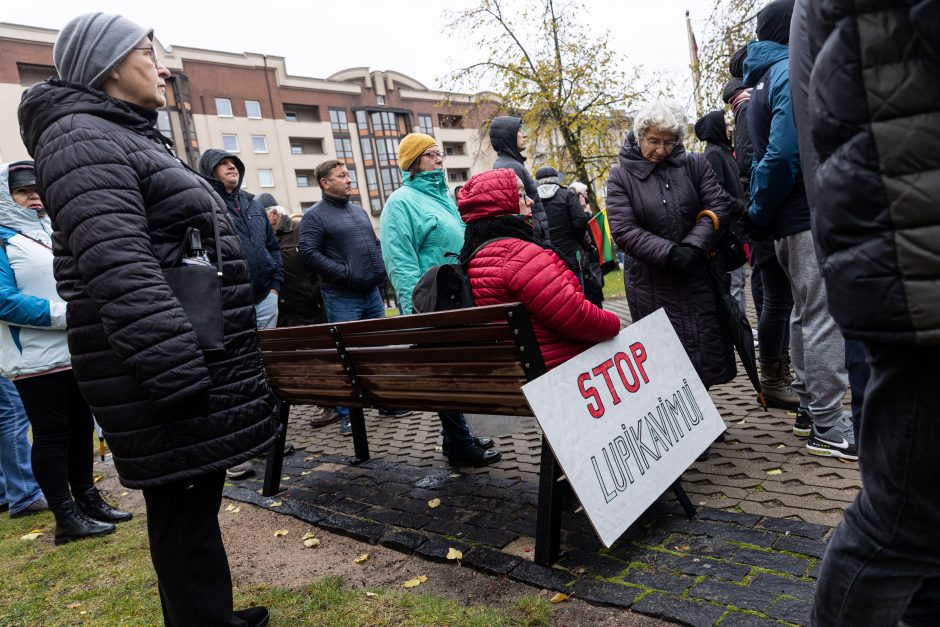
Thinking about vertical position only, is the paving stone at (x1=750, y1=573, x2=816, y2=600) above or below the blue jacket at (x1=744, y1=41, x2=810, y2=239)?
below

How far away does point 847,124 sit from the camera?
1278 millimetres

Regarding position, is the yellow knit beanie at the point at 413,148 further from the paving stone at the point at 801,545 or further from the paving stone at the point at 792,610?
the paving stone at the point at 792,610

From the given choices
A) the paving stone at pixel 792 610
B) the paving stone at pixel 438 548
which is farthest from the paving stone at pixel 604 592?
the paving stone at pixel 438 548

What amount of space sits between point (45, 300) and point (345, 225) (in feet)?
8.10

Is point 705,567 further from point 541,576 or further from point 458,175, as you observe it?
point 458,175

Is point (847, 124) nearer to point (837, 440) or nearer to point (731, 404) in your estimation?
point (837, 440)

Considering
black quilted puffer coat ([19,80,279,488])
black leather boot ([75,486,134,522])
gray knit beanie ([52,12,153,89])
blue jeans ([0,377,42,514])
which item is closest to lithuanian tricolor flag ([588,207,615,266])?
black leather boot ([75,486,134,522])

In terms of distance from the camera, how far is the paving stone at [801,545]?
8.21ft

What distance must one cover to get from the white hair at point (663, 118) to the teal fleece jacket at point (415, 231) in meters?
1.48

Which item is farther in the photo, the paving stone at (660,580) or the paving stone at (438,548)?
the paving stone at (438,548)

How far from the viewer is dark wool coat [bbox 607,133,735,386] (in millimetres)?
3715

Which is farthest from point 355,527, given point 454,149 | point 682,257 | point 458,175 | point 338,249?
point 454,149

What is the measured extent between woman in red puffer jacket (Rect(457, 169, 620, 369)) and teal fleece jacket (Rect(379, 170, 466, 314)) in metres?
1.29

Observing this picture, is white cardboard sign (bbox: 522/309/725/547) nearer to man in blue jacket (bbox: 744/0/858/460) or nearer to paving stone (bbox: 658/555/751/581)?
paving stone (bbox: 658/555/751/581)
